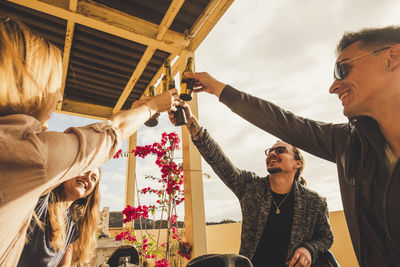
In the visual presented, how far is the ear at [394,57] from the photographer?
3.57 ft

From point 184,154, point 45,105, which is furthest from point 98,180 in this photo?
point 45,105

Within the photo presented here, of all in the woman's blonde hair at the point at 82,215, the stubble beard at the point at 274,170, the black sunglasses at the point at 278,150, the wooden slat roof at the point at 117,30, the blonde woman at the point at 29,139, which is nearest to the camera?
the blonde woman at the point at 29,139

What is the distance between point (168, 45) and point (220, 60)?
754 millimetres

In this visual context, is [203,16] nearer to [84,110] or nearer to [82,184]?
[82,184]

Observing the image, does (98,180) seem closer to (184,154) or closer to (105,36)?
(184,154)

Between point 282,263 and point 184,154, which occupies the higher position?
point 184,154

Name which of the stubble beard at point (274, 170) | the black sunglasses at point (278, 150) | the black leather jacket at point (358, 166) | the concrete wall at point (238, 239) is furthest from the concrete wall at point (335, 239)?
the black leather jacket at point (358, 166)

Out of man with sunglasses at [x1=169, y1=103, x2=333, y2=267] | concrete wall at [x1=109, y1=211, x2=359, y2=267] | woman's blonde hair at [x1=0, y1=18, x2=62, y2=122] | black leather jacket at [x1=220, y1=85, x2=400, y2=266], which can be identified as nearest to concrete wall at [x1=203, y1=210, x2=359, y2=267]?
concrete wall at [x1=109, y1=211, x2=359, y2=267]

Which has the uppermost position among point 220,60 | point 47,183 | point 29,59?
point 220,60

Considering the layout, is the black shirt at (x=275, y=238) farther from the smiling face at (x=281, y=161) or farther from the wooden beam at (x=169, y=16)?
the wooden beam at (x=169, y=16)

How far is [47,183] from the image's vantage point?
508 millimetres

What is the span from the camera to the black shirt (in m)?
1.76

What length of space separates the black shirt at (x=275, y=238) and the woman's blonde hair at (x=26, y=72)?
6.16 feet

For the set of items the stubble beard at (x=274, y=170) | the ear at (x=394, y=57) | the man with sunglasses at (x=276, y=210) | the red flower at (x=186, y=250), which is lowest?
the red flower at (x=186, y=250)
